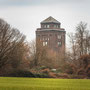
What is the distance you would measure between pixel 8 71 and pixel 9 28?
15.0 m

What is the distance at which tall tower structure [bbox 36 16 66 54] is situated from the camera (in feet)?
461

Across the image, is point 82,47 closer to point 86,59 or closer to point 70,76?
point 86,59

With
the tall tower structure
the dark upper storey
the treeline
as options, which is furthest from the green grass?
the dark upper storey

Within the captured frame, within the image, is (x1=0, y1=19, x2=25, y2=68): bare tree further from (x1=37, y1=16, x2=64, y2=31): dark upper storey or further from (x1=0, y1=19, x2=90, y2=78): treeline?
(x1=37, y1=16, x2=64, y2=31): dark upper storey

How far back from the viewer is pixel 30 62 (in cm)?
7931

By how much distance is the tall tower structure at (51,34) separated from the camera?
461 ft

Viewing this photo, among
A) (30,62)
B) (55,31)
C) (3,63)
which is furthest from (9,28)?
(55,31)

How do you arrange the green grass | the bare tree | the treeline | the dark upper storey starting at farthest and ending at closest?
the dark upper storey < the bare tree < the treeline < the green grass

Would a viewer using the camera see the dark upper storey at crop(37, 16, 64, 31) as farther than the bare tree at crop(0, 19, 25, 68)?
Yes

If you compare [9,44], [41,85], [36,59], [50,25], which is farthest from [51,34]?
[41,85]

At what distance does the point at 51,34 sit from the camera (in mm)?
144125

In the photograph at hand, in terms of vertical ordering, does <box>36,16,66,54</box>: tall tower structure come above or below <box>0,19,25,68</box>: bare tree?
above

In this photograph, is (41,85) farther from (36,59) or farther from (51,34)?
(51,34)

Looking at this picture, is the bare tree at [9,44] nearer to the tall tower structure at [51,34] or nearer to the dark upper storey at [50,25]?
the tall tower structure at [51,34]
